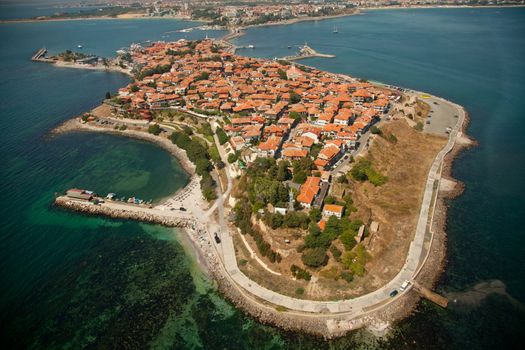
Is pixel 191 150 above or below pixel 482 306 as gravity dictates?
above

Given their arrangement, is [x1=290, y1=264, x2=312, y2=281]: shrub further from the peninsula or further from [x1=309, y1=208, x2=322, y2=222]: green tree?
[x1=309, y1=208, x2=322, y2=222]: green tree

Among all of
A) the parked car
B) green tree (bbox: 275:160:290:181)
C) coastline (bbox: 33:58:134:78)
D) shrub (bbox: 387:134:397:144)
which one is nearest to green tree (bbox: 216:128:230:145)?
green tree (bbox: 275:160:290:181)

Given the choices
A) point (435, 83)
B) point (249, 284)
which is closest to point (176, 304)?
point (249, 284)

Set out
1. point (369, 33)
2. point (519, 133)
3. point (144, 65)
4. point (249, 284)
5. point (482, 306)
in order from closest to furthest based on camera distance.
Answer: point (482, 306), point (249, 284), point (519, 133), point (144, 65), point (369, 33)

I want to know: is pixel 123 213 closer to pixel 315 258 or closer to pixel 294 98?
pixel 315 258

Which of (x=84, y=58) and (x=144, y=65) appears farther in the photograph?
(x=84, y=58)

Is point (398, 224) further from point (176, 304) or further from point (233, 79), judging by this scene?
point (233, 79)
